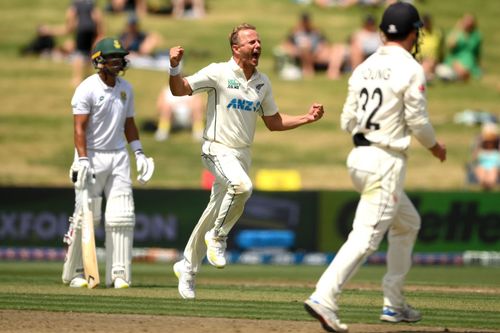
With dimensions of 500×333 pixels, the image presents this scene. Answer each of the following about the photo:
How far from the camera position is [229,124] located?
11.0m

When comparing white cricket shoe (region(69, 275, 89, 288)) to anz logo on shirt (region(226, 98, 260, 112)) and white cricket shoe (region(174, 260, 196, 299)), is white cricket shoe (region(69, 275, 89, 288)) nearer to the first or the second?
white cricket shoe (region(174, 260, 196, 299))

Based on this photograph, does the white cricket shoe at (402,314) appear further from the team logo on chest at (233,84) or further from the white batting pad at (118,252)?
the white batting pad at (118,252)

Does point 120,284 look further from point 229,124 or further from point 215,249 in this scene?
point 229,124

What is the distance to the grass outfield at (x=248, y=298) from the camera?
32.6 feet

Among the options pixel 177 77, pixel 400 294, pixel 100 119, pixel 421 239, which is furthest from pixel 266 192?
pixel 400 294

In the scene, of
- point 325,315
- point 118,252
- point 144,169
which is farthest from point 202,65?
point 325,315

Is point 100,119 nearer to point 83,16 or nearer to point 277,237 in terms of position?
point 277,237

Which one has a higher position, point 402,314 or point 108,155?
point 108,155

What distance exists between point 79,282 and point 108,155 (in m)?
1.31

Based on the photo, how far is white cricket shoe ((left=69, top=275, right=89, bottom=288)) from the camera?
1242 centimetres

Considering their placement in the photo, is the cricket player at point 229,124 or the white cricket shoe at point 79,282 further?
the white cricket shoe at point 79,282

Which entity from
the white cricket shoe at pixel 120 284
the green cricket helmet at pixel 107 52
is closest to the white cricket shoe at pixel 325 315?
the white cricket shoe at pixel 120 284

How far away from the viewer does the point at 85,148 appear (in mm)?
12141

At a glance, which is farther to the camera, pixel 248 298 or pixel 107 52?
pixel 107 52
